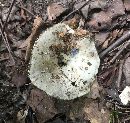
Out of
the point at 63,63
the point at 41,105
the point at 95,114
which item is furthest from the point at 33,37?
the point at 95,114

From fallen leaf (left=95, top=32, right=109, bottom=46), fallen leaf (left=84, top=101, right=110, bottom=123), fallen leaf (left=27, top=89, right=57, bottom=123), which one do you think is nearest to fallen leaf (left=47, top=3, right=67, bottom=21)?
fallen leaf (left=95, top=32, right=109, bottom=46)

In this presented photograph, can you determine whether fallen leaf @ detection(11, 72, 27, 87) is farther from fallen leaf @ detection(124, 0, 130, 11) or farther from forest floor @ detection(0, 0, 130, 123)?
fallen leaf @ detection(124, 0, 130, 11)

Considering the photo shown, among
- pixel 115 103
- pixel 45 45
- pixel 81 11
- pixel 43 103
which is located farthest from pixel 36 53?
pixel 115 103

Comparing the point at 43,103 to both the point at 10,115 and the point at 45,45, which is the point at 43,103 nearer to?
the point at 10,115

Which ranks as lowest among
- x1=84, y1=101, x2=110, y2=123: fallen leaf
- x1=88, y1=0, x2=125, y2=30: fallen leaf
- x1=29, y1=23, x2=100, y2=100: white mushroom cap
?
x1=84, y1=101, x2=110, y2=123: fallen leaf

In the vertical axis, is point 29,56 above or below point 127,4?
below

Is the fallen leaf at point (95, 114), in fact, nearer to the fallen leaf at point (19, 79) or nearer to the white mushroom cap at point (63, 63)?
the white mushroom cap at point (63, 63)

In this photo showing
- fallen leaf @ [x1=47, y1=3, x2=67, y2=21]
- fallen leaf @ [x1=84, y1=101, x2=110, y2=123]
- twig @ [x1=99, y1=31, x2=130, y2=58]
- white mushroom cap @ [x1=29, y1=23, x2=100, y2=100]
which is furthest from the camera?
fallen leaf @ [x1=47, y1=3, x2=67, y2=21]

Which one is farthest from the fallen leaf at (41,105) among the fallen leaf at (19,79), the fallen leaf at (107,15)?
the fallen leaf at (107,15)

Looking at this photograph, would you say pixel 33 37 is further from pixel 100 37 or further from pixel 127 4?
pixel 127 4
